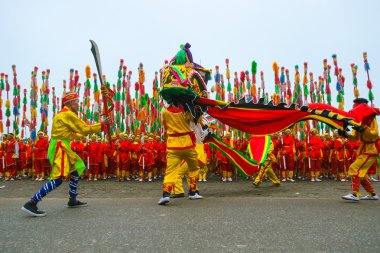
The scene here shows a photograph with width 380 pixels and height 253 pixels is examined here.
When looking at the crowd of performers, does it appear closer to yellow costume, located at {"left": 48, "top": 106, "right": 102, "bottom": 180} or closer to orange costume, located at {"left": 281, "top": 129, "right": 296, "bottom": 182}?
orange costume, located at {"left": 281, "top": 129, "right": 296, "bottom": 182}

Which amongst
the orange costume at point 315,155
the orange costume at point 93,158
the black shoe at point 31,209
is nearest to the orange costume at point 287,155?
the orange costume at point 315,155

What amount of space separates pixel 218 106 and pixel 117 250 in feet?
12.8

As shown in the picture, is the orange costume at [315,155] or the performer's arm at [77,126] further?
the orange costume at [315,155]

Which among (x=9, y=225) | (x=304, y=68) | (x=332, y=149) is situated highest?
(x=304, y=68)

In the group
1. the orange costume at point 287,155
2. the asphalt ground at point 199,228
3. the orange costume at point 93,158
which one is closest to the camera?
the asphalt ground at point 199,228

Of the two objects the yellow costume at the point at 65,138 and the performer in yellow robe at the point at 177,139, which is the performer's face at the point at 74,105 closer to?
the yellow costume at the point at 65,138

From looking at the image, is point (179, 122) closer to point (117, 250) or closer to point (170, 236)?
point (170, 236)

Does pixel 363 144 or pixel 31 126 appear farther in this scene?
pixel 31 126

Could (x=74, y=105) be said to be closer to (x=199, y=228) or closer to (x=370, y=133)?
(x=199, y=228)

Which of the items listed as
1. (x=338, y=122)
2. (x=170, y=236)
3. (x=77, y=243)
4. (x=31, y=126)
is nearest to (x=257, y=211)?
(x=170, y=236)

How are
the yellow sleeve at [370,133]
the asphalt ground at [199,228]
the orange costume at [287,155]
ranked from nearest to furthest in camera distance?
1. the asphalt ground at [199,228]
2. the yellow sleeve at [370,133]
3. the orange costume at [287,155]

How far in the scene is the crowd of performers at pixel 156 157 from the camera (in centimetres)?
1285

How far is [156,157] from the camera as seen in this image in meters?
14.4

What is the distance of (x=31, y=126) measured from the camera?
762 inches
